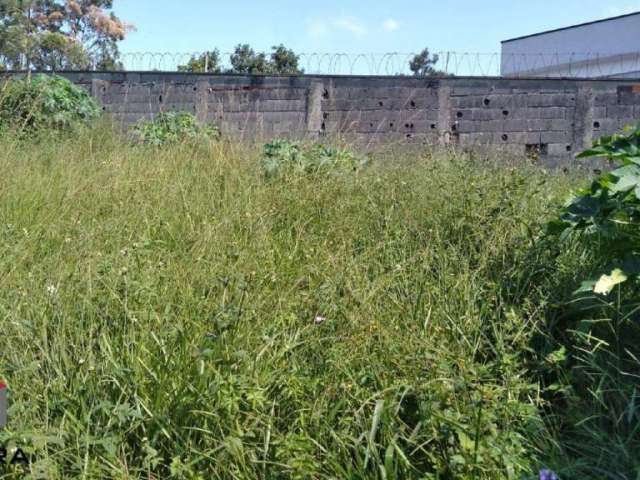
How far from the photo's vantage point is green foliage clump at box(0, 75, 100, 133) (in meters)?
7.23

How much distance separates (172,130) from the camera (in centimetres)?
778

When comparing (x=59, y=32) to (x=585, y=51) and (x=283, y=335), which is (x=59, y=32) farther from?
(x=283, y=335)

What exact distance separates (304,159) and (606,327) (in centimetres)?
310

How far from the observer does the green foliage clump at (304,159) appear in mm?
5027

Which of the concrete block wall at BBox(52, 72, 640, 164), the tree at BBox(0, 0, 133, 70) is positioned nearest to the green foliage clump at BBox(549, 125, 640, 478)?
the concrete block wall at BBox(52, 72, 640, 164)

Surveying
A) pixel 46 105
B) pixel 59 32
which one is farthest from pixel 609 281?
pixel 59 32

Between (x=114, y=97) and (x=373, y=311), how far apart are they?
27.8 ft

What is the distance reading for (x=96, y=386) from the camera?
2.35 m

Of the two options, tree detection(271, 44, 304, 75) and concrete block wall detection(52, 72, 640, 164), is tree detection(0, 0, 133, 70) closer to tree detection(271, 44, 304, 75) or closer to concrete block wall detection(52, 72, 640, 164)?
Answer: tree detection(271, 44, 304, 75)

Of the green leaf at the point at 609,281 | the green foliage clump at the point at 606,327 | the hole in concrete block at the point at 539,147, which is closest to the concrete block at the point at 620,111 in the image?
the hole in concrete block at the point at 539,147

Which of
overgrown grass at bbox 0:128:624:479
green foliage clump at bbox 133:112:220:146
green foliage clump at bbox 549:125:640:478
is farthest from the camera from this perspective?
green foliage clump at bbox 133:112:220:146

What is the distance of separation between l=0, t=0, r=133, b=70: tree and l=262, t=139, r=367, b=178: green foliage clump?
79.0 ft

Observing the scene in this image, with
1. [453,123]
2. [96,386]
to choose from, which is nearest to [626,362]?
[96,386]

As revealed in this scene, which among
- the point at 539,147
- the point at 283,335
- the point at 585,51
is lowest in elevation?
the point at 283,335
